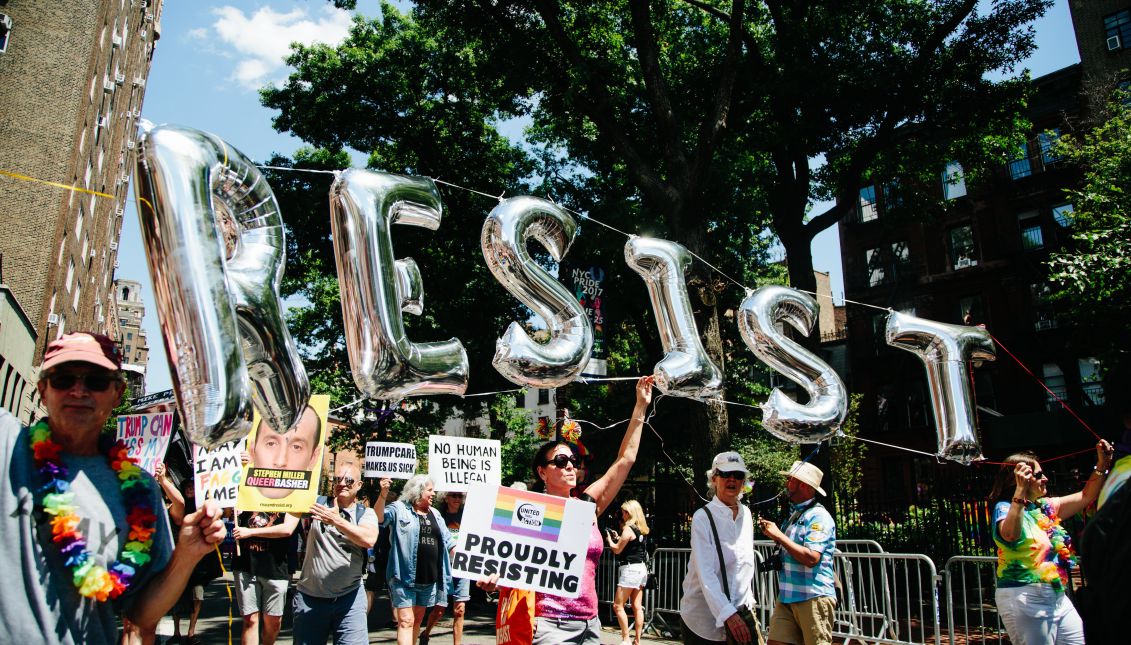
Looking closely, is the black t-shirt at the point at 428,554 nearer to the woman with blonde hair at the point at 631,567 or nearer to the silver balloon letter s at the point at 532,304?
the woman with blonde hair at the point at 631,567

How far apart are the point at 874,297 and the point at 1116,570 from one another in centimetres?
3653

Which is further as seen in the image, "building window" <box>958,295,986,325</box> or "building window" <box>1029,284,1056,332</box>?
"building window" <box>958,295,986,325</box>

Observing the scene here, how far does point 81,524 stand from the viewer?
7.89 feet

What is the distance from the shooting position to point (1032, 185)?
3159 cm

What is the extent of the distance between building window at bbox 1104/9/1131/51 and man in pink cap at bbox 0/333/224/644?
34.2m

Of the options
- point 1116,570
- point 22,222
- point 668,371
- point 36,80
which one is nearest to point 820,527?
point 668,371

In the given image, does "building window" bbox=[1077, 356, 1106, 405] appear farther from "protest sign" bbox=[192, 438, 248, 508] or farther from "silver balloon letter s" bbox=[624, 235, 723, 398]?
"protest sign" bbox=[192, 438, 248, 508]

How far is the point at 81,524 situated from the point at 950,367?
6.05m

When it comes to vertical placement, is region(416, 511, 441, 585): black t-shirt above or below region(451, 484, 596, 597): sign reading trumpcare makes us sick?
below

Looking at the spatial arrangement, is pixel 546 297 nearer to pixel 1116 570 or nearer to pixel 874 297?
pixel 1116 570

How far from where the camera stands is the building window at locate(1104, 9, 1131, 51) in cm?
2761

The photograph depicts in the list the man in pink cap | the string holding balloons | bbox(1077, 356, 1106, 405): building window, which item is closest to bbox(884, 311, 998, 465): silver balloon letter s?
the string holding balloons

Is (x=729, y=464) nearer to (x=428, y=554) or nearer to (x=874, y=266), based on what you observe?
(x=428, y=554)

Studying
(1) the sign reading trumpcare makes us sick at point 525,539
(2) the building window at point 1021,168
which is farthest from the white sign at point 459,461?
(2) the building window at point 1021,168
